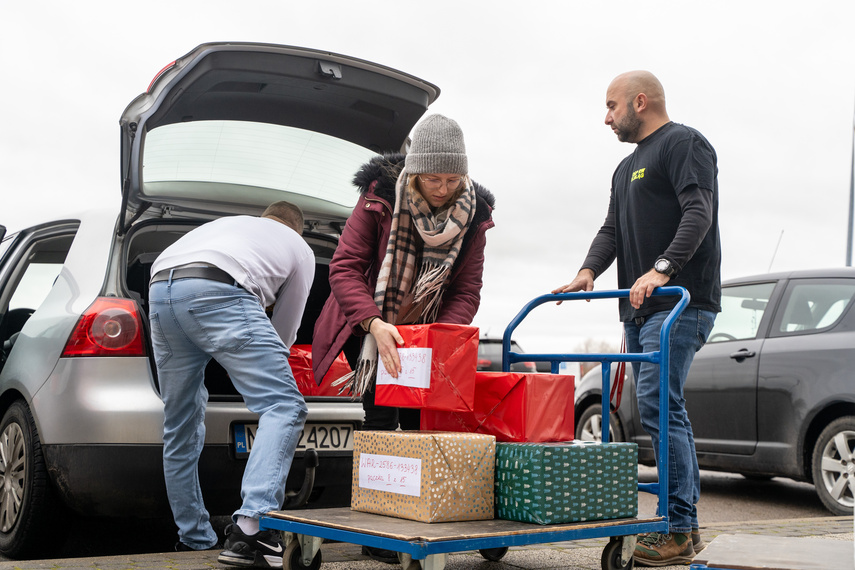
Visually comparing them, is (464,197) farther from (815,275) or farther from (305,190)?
(815,275)

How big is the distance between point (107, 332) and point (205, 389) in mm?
471

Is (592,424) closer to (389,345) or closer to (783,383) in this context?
(783,383)

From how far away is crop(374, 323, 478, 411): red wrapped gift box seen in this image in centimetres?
306

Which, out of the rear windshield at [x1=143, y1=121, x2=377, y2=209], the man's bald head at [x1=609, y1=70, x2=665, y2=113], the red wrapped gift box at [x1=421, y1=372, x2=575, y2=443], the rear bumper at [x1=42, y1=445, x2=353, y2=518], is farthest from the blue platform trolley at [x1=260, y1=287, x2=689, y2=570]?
the rear windshield at [x1=143, y1=121, x2=377, y2=209]

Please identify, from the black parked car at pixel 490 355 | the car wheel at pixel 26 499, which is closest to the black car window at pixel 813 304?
the car wheel at pixel 26 499

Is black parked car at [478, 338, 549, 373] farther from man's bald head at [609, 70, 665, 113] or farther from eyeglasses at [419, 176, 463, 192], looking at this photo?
eyeglasses at [419, 176, 463, 192]

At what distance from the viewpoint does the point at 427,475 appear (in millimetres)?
2865

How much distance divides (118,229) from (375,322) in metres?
1.44

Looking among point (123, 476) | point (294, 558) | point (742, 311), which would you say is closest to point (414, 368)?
point (294, 558)

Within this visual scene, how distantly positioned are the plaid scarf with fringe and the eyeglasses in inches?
2.3

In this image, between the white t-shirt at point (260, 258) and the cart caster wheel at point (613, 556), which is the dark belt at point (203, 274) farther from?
the cart caster wheel at point (613, 556)

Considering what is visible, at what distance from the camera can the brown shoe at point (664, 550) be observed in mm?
3625

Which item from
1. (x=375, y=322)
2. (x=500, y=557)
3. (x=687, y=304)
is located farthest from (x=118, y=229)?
(x=687, y=304)

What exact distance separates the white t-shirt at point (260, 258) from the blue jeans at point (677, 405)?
151 cm
